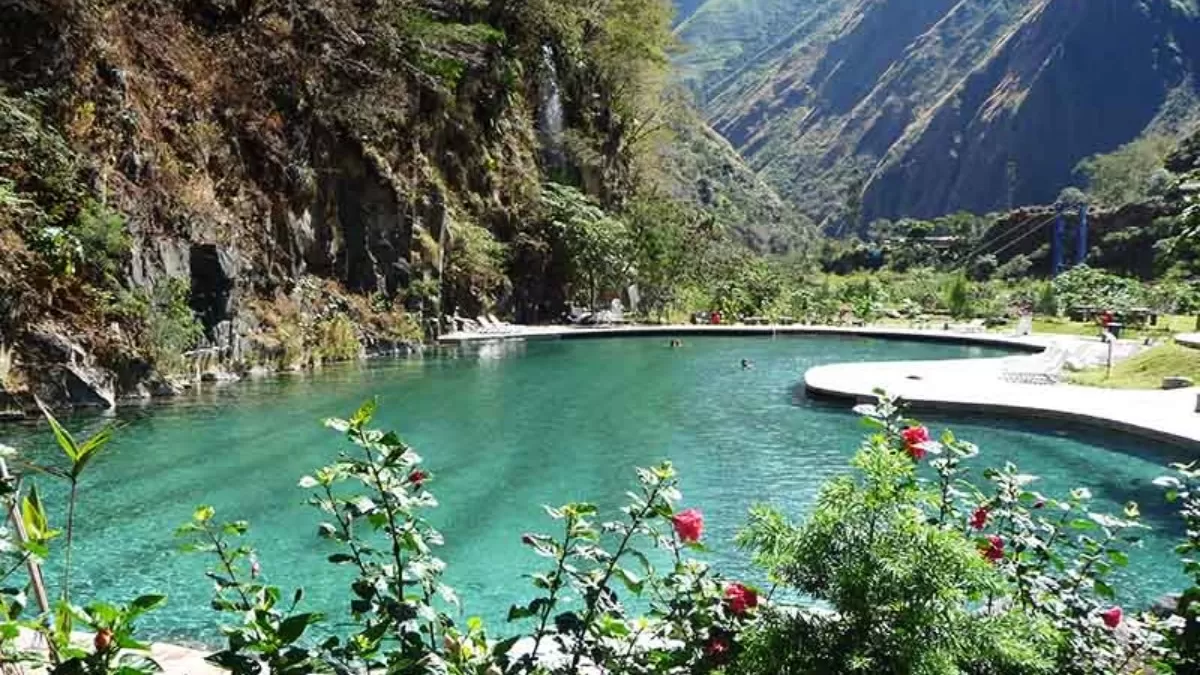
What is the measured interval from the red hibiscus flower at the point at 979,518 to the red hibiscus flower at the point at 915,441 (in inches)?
12.8

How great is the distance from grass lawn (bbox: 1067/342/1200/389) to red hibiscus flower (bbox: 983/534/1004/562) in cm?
1330

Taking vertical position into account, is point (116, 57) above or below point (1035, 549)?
above

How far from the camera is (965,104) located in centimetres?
12494

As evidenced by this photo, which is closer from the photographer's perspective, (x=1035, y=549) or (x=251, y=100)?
(x=1035, y=549)

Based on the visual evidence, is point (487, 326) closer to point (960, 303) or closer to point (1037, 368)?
point (1037, 368)

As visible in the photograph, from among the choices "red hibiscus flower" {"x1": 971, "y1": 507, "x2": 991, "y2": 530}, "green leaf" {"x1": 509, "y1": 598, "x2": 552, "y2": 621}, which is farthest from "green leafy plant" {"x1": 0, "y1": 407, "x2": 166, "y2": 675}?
"red hibiscus flower" {"x1": 971, "y1": 507, "x2": 991, "y2": 530}

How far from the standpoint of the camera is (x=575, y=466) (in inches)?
383

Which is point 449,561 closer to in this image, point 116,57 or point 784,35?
point 116,57

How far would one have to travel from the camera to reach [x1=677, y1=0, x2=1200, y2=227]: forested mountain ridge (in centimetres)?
11200

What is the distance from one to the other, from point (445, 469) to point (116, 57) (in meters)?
10.2

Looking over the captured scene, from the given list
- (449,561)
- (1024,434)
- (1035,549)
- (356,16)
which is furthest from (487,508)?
(356,16)

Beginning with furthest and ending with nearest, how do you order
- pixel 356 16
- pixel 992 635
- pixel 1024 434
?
pixel 356 16
pixel 1024 434
pixel 992 635

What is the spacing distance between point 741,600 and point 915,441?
0.69m

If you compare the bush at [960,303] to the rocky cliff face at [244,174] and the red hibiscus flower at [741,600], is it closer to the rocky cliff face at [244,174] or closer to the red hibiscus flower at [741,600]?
the rocky cliff face at [244,174]
